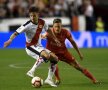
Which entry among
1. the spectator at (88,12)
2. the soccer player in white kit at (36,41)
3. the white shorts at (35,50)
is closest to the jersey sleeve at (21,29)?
the soccer player in white kit at (36,41)

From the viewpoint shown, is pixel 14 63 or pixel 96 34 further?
pixel 96 34

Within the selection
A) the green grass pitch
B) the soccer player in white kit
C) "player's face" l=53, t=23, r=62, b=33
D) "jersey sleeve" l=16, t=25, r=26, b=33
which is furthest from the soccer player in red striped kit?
"jersey sleeve" l=16, t=25, r=26, b=33

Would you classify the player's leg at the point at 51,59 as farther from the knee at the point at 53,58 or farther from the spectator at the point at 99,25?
the spectator at the point at 99,25

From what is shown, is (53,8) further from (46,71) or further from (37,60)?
(37,60)

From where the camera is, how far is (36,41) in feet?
43.4

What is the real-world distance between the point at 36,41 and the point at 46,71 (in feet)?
11.7

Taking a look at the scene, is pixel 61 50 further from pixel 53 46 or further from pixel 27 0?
pixel 27 0

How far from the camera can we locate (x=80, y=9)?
97.1ft

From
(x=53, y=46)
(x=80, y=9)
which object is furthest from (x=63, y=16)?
(x=53, y=46)

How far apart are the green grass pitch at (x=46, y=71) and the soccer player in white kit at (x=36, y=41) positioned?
43 cm

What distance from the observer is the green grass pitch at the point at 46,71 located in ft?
42.1

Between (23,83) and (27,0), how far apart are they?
51.1 feet

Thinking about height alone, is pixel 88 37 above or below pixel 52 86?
below

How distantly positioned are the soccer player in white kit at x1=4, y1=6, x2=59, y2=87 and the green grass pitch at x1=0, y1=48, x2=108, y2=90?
0.43 m
